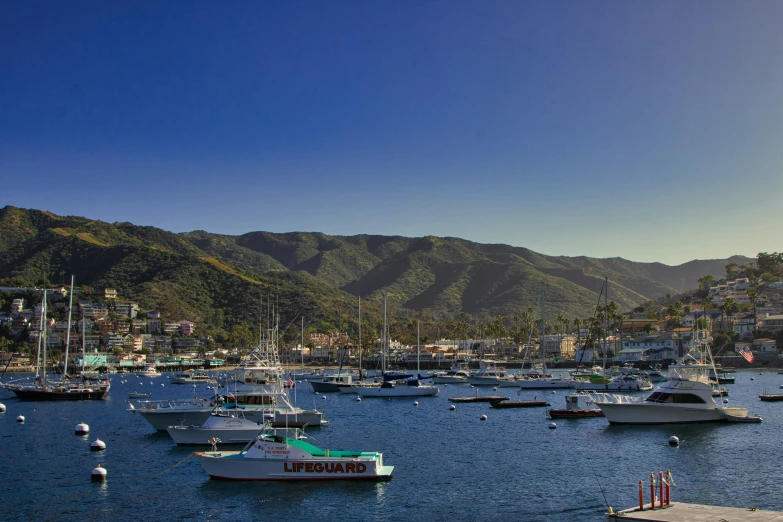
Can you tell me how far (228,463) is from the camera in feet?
122

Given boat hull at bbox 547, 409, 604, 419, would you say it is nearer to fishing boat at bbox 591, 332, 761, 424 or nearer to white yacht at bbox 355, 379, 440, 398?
fishing boat at bbox 591, 332, 761, 424

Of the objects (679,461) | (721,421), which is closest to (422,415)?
(721,421)

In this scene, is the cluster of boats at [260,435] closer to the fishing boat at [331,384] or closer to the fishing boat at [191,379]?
the fishing boat at [331,384]

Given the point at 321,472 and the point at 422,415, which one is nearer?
the point at 321,472

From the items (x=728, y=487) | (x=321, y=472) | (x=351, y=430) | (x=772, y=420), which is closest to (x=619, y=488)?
(x=728, y=487)

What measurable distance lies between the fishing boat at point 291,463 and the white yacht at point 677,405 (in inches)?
1148

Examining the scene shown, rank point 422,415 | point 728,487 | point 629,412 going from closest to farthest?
point 728,487, point 629,412, point 422,415

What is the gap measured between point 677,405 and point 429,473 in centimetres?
2761

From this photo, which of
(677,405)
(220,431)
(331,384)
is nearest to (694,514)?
(220,431)

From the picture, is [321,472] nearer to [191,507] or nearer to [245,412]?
[191,507]

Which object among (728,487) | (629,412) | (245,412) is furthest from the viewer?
(629,412)

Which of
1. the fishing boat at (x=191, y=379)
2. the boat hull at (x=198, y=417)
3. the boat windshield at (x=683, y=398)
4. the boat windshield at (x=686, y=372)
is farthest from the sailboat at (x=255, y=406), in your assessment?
the fishing boat at (x=191, y=379)

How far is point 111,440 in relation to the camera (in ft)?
179

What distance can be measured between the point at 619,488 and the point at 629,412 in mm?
24201
